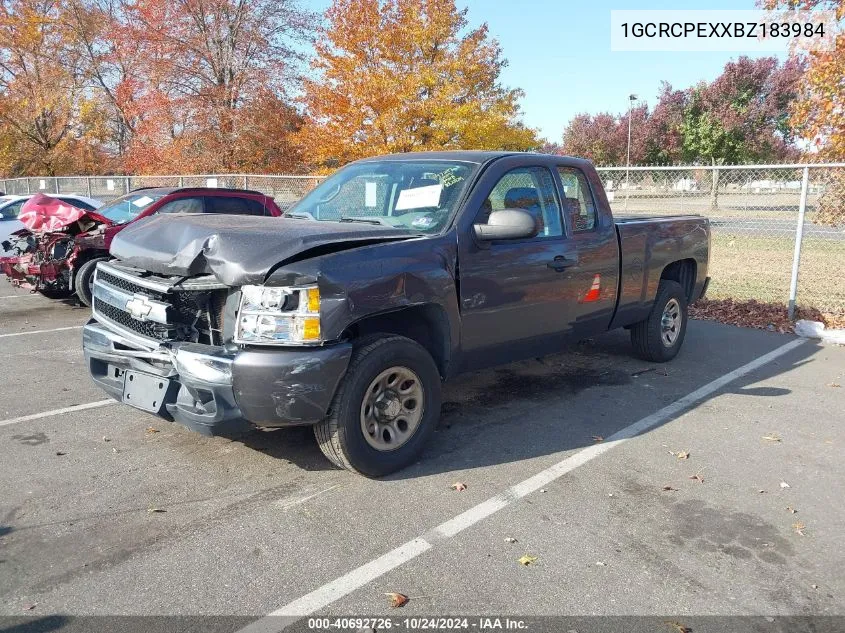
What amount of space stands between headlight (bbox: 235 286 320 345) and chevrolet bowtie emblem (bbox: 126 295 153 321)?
69 cm

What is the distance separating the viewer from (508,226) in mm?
4258

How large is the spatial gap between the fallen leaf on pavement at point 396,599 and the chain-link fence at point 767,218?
6.03 m

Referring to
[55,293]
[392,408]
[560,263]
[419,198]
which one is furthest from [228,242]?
[55,293]

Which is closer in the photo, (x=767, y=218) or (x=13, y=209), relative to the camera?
(x=767, y=218)

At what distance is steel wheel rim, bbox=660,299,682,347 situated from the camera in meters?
6.83

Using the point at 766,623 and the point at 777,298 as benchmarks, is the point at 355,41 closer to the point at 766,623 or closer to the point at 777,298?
the point at 777,298

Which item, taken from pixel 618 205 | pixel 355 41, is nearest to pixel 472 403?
pixel 618 205

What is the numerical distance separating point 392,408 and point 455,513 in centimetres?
75

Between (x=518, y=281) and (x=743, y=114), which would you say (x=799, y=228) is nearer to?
(x=518, y=281)

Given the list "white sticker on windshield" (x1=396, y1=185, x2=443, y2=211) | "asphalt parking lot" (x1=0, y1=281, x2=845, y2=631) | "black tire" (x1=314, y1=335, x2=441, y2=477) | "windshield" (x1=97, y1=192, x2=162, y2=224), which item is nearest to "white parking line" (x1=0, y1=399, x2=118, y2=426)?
"asphalt parking lot" (x1=0, y1=281, x2=845, y2=631)

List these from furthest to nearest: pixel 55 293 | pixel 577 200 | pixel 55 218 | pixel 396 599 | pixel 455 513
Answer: pixel 55 293 → pixel 55 218 → pixel 577 200 → pixel 455 513 → pixel 396 599

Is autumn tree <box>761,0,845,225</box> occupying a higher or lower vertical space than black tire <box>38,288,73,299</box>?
higher

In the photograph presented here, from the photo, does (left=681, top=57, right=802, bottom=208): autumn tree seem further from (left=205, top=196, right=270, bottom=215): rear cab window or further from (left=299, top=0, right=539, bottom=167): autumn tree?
(left=205, top=196, right=270, bottom=215): rear cab window

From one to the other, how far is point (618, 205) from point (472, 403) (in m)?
11.5
